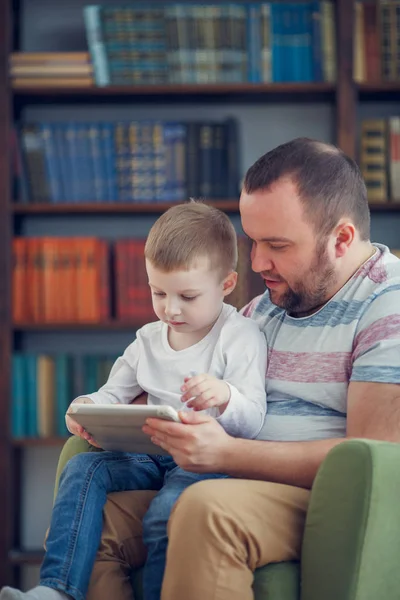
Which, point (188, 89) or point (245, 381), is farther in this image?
point (188, 89)

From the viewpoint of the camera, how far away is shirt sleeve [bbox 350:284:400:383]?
1616 millimetres

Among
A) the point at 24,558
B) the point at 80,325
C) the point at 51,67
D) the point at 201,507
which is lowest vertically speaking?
the point at 24,558

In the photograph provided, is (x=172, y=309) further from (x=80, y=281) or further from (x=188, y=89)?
(x=188, y=89)

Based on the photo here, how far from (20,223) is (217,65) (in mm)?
963

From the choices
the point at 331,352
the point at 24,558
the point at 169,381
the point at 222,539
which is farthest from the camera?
the point at 24,558

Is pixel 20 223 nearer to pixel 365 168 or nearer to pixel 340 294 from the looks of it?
pixel 365 168

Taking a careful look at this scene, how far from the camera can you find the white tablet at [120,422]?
5.20ft

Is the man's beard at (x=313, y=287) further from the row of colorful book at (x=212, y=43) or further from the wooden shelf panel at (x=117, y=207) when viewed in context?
the row of colorful book at (x=212, y=43)

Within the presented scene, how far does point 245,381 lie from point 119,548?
1.28ft

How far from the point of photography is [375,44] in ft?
11.2

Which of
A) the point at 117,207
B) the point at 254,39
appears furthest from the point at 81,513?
the point at 254,39

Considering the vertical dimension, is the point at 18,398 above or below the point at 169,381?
below

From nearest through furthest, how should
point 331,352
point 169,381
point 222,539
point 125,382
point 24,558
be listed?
point 222,539 → point 331,352 → point 169,381 → point 125,382 → point 24,558

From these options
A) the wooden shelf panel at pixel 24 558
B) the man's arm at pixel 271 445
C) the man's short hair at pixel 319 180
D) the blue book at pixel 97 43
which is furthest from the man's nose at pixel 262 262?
the wooden shelf panel at pixel 24 558
